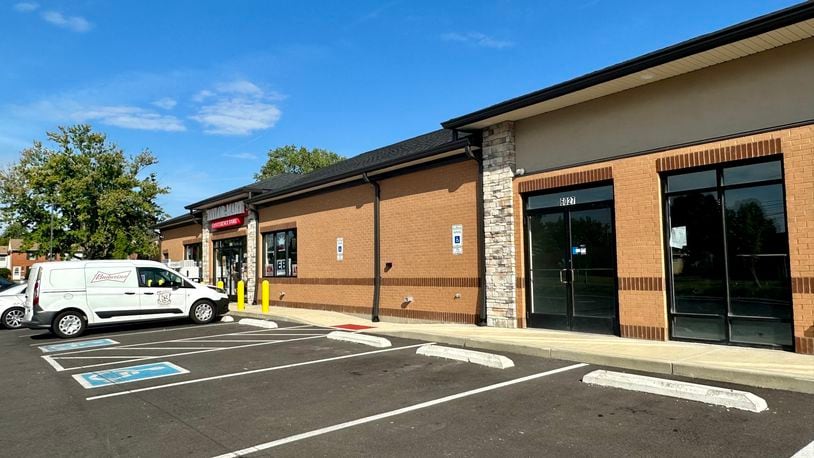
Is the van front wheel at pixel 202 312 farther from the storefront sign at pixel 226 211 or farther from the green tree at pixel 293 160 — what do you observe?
the green tree at pixel 293 160

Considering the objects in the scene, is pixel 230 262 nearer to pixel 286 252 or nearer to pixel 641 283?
pixel 286 252

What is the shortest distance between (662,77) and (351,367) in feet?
23.2

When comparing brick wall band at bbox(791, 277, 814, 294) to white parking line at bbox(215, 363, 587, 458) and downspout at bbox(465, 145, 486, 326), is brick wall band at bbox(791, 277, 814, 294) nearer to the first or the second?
white parking line at bbox(215, 363, 587, 458)

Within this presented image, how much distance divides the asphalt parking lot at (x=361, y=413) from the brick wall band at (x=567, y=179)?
12.7 feet

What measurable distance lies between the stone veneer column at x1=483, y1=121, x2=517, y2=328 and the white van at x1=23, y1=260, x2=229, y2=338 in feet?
27.9

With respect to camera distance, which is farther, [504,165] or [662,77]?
[504,165]

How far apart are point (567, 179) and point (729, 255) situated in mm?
3250

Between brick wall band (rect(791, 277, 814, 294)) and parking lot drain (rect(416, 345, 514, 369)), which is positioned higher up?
brick wall band (rect(791, 277, 814, 294))

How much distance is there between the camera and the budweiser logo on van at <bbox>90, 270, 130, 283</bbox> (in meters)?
14.4

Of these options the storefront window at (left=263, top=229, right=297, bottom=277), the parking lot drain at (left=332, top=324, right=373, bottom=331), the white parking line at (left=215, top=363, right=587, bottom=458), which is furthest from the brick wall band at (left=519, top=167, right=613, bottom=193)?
the storefront window at (left=263, top=229, right=297, bottom=277)

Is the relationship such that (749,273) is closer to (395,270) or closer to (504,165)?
(504,165)

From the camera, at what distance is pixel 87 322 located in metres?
14.3

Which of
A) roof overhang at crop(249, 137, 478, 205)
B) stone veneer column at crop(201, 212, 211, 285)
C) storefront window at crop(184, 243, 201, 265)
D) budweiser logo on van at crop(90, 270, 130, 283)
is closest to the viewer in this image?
roof overhang at crop(249, 137, 478, 205)

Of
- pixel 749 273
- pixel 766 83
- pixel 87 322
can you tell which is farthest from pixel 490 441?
pixel 87 322
